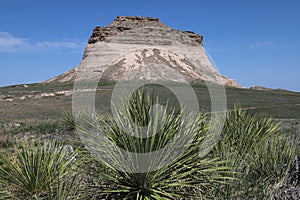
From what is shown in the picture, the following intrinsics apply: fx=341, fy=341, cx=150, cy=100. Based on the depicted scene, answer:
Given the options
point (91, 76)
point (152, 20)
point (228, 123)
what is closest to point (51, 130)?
point (228, 123)

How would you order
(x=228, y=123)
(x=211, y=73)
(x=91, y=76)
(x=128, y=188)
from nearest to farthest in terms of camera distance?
(x=128, y=188), (x=228, y=123), (x=91, y=76), (x=211, y=73)

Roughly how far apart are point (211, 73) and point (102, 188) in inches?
3277

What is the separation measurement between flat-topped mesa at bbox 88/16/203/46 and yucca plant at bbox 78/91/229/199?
8710cm

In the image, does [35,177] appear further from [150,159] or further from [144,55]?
[144,55]

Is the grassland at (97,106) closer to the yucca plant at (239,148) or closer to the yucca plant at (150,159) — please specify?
the yucca plant at (239,148)

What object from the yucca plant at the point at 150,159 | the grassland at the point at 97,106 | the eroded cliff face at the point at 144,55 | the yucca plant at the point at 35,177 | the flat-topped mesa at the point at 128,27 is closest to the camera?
the yucca plant at the point at 150,159

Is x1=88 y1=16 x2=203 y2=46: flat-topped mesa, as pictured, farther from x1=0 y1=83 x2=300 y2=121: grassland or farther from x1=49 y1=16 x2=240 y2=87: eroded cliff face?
x1=0 y1=83 x2=300 y2=121: grassland

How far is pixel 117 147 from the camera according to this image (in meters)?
4.29

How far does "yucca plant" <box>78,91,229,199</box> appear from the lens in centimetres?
416

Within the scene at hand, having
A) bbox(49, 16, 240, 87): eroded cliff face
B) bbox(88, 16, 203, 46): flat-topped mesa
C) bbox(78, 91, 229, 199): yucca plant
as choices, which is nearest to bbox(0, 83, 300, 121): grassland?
bbox(49, 16, 240, 87): eroded cliff face

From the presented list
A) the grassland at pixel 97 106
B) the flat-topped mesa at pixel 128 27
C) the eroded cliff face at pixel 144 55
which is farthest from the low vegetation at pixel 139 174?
the flat-topped mesa at pixel 128 27

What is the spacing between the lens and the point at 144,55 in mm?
80500

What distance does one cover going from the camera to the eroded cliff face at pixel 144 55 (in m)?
75.7

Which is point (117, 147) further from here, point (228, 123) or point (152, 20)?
point (152, 20)
